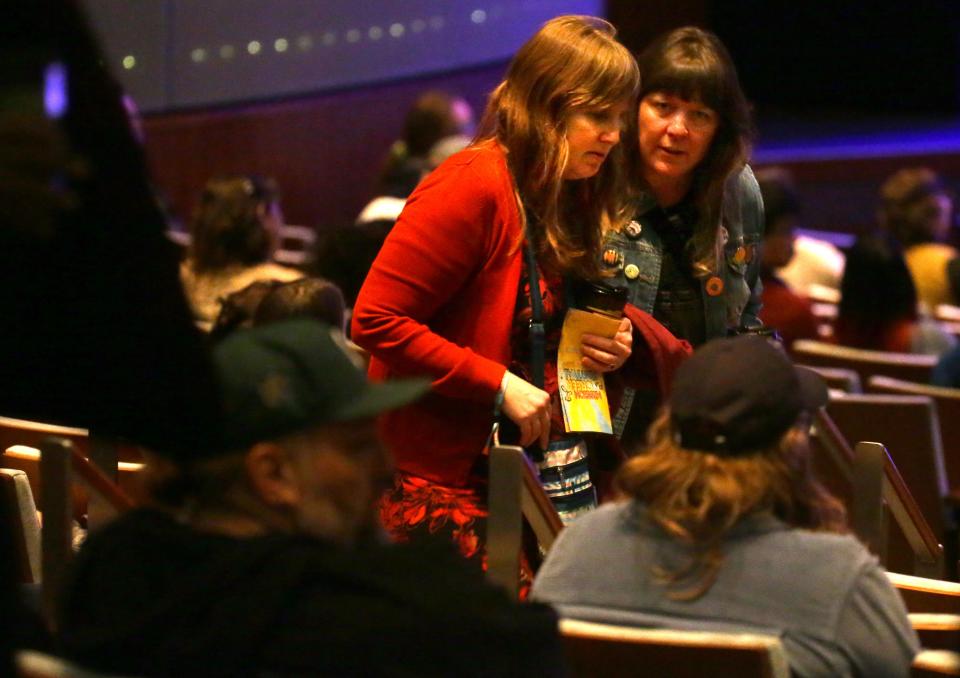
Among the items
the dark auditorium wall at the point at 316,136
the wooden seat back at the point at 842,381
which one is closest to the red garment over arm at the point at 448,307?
the wooden seat back at the point at 842,381

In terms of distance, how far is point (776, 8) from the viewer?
1127 centimetres

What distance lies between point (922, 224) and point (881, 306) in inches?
47.0

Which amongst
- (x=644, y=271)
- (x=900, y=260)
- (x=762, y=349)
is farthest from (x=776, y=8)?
(x=762, y=349)

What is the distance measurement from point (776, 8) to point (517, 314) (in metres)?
9.28

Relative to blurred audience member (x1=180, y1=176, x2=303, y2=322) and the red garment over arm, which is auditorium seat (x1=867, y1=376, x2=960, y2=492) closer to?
blurred audience member (x1=180, y1=176, x2=303, y2=322)

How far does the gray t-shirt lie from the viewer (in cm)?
185

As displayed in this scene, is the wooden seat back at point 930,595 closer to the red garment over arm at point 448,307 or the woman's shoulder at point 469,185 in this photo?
the red garment over arm at point 448,307

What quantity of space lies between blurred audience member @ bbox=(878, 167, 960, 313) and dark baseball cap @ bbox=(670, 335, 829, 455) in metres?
4.60

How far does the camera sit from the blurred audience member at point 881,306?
17.4 feet

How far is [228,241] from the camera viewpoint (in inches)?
175

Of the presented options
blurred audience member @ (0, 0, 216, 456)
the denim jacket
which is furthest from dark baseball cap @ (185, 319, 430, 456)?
the denim jacket

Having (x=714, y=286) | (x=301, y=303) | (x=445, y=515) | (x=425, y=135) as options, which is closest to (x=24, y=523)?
(x=445, y=515)

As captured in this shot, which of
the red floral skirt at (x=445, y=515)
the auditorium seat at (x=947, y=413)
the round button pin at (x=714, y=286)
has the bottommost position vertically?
the auditorium seat at (x=947, y=413)

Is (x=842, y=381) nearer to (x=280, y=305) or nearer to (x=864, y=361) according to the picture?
(x=864, y=361)
